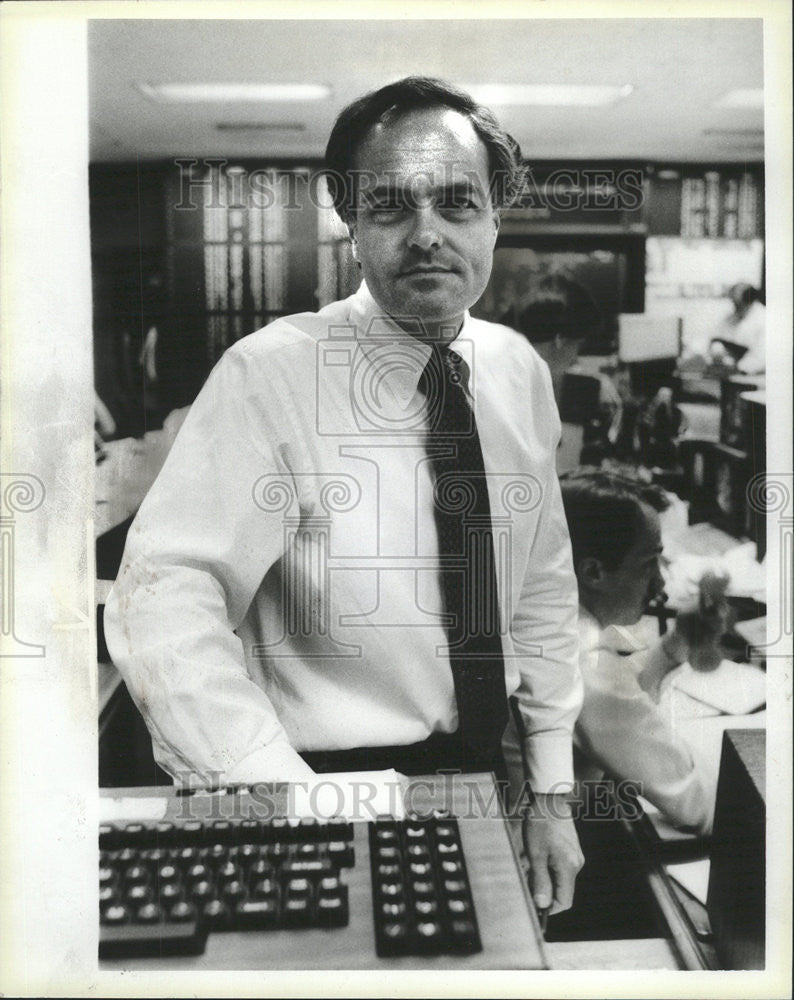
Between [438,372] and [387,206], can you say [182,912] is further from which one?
[387,206]

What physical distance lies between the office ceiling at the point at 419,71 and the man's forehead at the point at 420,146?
7cm

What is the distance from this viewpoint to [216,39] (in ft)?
5.00

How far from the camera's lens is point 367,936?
1393mm

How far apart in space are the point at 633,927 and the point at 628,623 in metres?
0.49

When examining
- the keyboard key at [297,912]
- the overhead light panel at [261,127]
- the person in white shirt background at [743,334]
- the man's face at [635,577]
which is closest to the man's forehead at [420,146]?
the overhead light panel at [261,127]

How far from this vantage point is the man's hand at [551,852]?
5.13ft

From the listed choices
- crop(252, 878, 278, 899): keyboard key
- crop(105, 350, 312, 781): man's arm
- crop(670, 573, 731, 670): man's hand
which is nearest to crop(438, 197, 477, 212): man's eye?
crop(105, 350, 312, 781): man's arm

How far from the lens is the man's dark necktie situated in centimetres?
154

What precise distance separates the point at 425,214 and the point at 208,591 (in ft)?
2.20

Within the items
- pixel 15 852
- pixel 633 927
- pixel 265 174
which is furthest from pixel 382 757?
pixel 265 174

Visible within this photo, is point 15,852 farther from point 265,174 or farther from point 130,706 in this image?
point 265,174

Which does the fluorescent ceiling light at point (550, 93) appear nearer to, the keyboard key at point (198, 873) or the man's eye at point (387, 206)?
the man's eye at point (387, 206)

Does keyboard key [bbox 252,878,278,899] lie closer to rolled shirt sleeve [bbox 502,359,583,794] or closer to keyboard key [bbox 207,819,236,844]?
keyboard key [bbox 207,819,236,844]

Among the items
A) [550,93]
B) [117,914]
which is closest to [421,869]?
[117,914]
